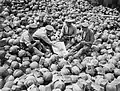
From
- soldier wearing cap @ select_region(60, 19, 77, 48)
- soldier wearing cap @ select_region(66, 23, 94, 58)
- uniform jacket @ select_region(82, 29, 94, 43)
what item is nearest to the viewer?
soldier wearing cap @ select_region(66, 23, 94, 58)

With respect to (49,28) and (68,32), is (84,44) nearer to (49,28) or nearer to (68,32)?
(68,32)

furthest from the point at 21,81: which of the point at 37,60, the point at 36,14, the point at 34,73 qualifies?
the point at 36,14

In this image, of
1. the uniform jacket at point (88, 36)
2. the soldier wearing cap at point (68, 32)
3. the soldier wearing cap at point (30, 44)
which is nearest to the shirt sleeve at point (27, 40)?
the soldier wearing cap at point (30, 44)

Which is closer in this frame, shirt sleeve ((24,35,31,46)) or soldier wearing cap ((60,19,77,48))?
shirt sleeve ((24,35,31,46))

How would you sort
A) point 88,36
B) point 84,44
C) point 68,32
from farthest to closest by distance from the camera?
1. point 68,32
2. point 88,36
3. point 84,44

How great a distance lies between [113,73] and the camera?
4539mm

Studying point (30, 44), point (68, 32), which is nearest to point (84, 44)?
point (68, 32)

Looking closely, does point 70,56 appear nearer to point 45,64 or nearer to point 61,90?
point 45,64

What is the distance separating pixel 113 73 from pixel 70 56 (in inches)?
46.5

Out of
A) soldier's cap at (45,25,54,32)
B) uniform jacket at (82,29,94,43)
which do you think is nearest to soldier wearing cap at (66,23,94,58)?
uniform jacket at (82,29,94,43)

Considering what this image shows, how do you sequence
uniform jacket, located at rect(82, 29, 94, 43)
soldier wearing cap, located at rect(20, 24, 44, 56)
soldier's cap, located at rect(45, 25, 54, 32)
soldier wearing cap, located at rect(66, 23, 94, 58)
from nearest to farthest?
soldier wearing cap, located at rect(20, 24, 44, 56) → soldier wearing cap, located at rect(66, 23, 94, 58) → uniform jacket, located at rect(82, 29, 94, 43) → soldier's cap, located at rect(45, 25, 54, 32)

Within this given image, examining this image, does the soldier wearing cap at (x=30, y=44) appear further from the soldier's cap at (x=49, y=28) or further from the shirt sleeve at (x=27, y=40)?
the soldier's cap at (x=49, y=28)

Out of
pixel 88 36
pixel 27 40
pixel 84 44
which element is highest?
pixel 27 40

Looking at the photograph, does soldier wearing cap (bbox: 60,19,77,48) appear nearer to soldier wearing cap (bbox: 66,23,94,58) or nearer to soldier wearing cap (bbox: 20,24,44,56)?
soldier wearing cap (bbox: 66,23,94,58)
